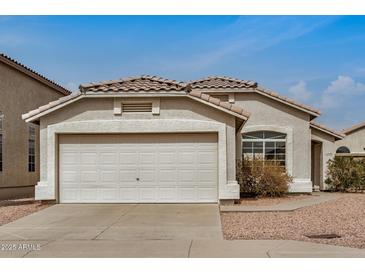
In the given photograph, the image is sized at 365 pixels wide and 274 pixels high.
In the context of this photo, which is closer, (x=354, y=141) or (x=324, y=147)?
(x=324, y=147)

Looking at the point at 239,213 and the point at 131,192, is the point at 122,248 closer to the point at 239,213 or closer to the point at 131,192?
the point at 239,213

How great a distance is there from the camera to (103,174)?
1623 cm

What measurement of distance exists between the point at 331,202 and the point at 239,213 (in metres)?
4.35

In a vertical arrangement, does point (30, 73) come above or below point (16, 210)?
above

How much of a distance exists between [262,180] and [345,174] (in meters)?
5.21

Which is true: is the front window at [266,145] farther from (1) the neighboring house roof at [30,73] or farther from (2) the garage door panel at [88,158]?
(1) the neighboring house roof at [30,73]

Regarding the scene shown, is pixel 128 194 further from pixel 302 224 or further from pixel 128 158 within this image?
pixel 302 224

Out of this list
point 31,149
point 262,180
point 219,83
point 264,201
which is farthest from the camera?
point 31,149

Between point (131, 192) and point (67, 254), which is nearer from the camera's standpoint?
point (67, 254)

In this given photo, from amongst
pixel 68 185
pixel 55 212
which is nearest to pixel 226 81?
pixel 68 185

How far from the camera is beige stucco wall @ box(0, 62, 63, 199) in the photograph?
20859 mm

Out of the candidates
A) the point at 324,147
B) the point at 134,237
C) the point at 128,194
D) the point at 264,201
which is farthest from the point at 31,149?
the point at 134,237

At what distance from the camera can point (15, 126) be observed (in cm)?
2184

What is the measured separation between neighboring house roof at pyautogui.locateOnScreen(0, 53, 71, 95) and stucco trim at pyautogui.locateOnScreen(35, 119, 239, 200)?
19.2 ft
